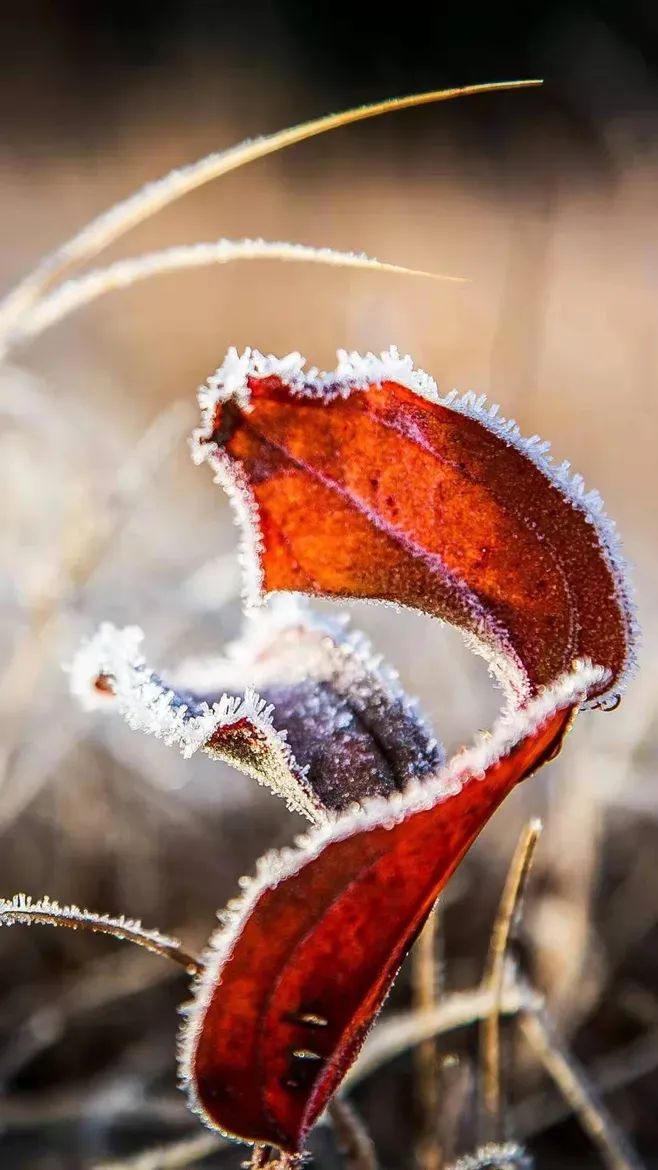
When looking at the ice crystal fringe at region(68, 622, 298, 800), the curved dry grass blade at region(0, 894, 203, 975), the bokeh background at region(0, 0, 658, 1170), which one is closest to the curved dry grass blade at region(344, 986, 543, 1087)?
the bokeh background at region(0, 0, 658, 1170)

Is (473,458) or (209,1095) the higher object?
(473,458)

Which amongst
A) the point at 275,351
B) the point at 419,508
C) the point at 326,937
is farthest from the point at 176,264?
the point at 275,351

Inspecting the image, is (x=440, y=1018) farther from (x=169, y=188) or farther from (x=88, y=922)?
(x=169, y=188)

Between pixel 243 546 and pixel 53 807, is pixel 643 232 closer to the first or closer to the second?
pixel 53 807

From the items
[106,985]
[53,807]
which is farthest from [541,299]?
[106,985]

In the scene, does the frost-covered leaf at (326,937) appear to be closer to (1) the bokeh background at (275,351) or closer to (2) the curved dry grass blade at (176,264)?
(2) the curved dry grass blade at (176,264)

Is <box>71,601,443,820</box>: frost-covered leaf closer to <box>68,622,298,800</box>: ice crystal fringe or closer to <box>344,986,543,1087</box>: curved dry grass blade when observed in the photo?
<box>68,622,298,800</box>: ice crystal fringe

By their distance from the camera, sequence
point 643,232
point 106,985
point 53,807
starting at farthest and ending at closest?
point 643,232
point 53,807
point 106,985
